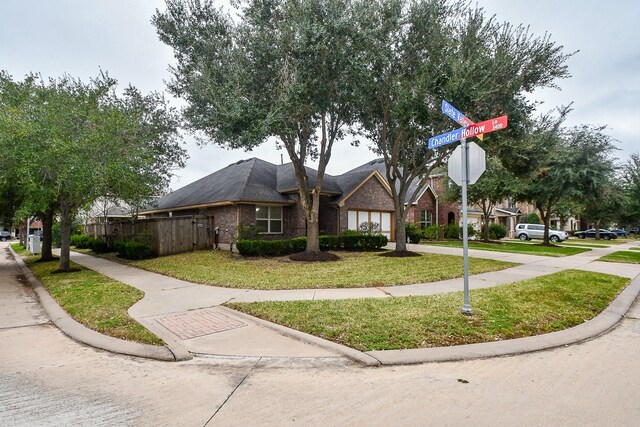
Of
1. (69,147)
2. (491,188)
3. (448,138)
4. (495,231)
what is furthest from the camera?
(495,231)

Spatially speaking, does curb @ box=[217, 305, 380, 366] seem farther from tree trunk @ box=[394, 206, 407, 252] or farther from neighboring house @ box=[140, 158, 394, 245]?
neighboring house @ box=[140, 158, 394, 245]

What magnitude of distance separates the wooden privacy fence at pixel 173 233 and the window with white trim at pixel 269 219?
9.05 ft

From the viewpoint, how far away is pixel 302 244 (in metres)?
17.3

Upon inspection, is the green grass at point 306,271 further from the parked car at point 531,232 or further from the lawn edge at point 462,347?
the parked car at point 531,232

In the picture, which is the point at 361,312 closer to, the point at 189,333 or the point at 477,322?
the point at 477,322

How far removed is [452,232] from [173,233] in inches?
859

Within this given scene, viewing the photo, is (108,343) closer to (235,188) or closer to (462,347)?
(462,347)

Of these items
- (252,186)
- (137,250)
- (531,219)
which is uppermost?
(252,186)

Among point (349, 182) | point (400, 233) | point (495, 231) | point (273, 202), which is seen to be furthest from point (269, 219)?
point (495, 231)

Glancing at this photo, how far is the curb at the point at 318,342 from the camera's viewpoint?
13.8 ft

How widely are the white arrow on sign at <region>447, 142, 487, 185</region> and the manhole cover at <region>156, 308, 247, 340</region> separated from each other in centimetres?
438

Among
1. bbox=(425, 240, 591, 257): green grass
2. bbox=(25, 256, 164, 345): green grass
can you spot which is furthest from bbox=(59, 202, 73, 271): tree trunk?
bbox=(425, 240, 591, 257): green grass

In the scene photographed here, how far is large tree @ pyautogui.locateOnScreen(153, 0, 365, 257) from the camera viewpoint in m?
11.9

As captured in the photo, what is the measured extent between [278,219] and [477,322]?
15633 mm
